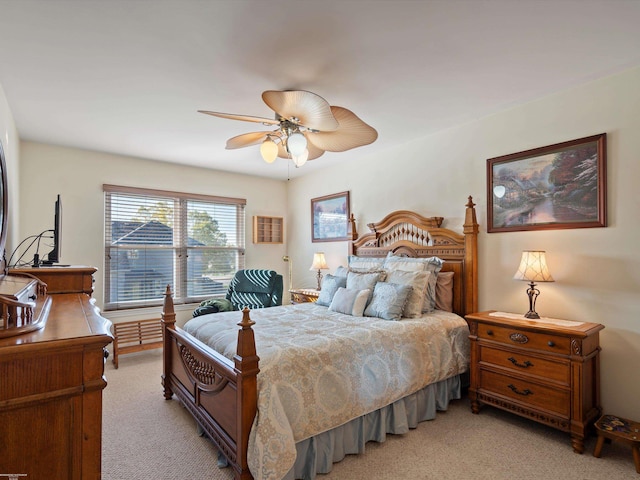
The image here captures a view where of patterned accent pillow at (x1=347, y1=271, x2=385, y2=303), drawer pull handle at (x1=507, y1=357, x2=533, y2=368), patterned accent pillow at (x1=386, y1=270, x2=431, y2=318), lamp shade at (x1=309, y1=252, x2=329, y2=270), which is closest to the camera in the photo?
drawer pull handle at (x1=507, y1=357, x2=533, y2=368)

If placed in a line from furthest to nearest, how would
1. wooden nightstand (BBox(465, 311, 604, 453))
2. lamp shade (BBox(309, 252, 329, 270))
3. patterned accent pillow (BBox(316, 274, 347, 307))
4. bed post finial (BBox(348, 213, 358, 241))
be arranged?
lamp shade (BBox(309, 252, 329, 270)) → bed post finial (BBox(348, 213, 358, 241)) → patterned accent pillow (BBox(316, 274, 347, 307)) → wooden nightstand (BBox(465, 311, 604, 453))

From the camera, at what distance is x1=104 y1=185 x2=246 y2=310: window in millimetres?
4367

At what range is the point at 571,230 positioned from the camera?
2629 millimetres

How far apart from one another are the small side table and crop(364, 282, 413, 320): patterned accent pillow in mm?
1451

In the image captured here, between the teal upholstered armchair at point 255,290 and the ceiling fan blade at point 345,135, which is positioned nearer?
the ceiling fan blade at point 345,135

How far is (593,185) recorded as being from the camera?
2523mm

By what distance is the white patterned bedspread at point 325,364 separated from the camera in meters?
1.76

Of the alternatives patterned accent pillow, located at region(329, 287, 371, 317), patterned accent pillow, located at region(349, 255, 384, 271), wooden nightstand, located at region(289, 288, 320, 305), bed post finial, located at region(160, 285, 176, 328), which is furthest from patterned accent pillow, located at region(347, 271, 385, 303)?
bed post finial, located at region(160, 285, 176, 328)

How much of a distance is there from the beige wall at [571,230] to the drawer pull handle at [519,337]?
0.46 metres

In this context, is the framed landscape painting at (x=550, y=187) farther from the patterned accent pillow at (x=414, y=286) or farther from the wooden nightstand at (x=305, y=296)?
the wooden nightstand at (x=305, y=296)

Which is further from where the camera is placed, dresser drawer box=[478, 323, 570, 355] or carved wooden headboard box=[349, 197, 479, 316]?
carved wooden headboard box=[349, 197, 479, 316]

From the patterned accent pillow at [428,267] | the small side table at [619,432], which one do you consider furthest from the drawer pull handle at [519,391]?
the patterned accent pillow at [428,267]

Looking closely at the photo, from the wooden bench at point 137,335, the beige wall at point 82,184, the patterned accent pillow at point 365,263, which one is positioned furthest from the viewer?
the wooden bench at point 137,335

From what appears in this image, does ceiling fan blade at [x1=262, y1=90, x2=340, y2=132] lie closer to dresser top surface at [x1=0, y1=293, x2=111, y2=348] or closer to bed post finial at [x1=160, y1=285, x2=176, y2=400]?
dresser top surface at [x1=0, y1=293, x2=111, y2=348]
